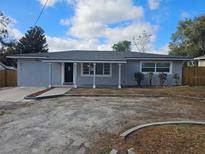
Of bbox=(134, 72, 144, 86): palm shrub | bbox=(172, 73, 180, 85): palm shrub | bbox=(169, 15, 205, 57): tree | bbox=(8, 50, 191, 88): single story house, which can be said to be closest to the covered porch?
bbox=(8, 50, 191, 88): single story house

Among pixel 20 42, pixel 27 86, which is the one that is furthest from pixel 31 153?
pixel 20 42

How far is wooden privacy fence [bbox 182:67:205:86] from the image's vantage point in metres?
21.5

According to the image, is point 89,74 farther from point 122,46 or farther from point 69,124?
point 122,46

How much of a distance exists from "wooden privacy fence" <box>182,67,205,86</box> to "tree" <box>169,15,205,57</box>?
18162 millimetres

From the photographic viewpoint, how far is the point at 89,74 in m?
20.7

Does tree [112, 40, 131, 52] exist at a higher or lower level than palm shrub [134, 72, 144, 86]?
higher

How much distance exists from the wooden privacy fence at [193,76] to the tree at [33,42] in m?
34.2

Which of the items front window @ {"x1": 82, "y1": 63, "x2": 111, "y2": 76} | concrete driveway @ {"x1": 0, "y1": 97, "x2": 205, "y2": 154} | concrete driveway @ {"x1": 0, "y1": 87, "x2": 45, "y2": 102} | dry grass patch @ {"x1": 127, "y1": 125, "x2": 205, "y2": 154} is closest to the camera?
dry grass patch @ {"x1": 127, "y1": 125, "x2": 205, "y2": 154}

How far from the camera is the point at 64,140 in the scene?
5867 millimetres

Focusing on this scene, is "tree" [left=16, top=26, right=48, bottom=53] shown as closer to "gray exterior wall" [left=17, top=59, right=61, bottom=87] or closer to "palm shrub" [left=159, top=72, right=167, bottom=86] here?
"gray exterior wall" [left=17, top=59, right=61, bottom=87]

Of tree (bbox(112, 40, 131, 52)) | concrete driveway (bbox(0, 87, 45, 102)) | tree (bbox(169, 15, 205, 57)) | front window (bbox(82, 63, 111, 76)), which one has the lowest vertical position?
concrete driveway (bbox(0, 87, 45, 102))

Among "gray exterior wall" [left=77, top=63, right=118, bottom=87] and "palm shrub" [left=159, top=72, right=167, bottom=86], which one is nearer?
"palm shrub" [left=159, top=72, right=167, bottom=86]

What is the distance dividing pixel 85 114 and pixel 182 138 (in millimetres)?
4050

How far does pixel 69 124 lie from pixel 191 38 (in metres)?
36.7
